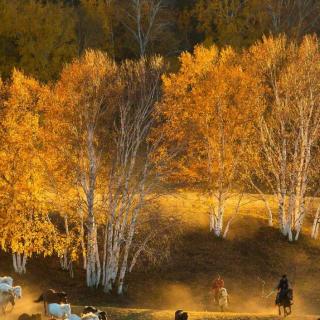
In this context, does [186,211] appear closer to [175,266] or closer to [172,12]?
[175,266]

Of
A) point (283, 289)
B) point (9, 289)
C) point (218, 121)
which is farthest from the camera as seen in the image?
point (218, 121)

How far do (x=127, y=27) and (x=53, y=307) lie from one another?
50.8m

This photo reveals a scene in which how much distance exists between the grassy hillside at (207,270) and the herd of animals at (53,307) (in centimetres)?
852

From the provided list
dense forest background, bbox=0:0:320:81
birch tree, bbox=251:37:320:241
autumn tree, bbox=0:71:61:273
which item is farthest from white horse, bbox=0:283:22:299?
dense forest background, bbox=0:0:320:81

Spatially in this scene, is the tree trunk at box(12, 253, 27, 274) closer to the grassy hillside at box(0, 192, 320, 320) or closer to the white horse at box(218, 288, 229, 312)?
the grassy hillside at box(0, 192, 320, 320)

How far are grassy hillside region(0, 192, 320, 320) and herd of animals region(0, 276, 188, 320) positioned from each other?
8518 mm

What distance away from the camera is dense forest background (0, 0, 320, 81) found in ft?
213

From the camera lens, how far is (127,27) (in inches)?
2785

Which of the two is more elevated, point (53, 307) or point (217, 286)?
point (217, 286)

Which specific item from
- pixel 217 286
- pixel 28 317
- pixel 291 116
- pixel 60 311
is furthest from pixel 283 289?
pixel 291 116

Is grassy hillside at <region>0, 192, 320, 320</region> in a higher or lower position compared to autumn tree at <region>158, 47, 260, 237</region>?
lower

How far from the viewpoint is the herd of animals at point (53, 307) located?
24020 mm

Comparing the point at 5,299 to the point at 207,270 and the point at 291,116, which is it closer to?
the point at 207,270

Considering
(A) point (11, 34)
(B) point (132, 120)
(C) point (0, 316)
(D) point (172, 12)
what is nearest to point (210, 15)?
(D) point (172, 12)
